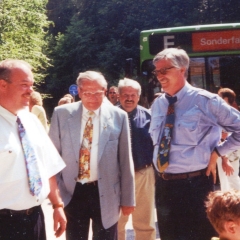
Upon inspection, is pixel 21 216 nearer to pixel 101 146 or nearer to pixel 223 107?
pixel 101 146

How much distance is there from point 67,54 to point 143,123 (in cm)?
3920

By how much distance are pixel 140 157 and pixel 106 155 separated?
1491 millimetres

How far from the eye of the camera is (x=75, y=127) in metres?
4.52

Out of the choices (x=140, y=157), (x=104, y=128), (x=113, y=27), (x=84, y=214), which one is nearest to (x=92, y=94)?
(x=104, y=128)

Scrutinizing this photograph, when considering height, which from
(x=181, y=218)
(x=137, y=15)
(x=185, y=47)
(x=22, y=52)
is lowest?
(x=181, y=218)

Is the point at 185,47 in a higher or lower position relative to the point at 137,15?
lower

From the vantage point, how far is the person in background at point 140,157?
5832 millimetres

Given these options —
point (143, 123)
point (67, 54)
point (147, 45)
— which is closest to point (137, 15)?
point (67, 54)

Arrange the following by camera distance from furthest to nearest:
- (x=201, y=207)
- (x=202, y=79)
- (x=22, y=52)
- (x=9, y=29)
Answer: (x=22, y=52) < (x=9, y=29) < (x=202, y=79) < (x=201, y=207)

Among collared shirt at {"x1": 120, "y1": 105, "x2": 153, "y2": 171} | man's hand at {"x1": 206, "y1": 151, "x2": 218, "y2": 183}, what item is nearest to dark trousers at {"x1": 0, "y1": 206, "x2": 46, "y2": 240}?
man's hand at {"x1": 206, "y1": 151, "x2": 218, "y2": 183}

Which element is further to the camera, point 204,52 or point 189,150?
point 204,52

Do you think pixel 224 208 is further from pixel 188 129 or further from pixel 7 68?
pixel 7 68

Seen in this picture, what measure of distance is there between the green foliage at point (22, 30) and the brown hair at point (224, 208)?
96.4 ft

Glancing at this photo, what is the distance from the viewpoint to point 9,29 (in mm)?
33219
